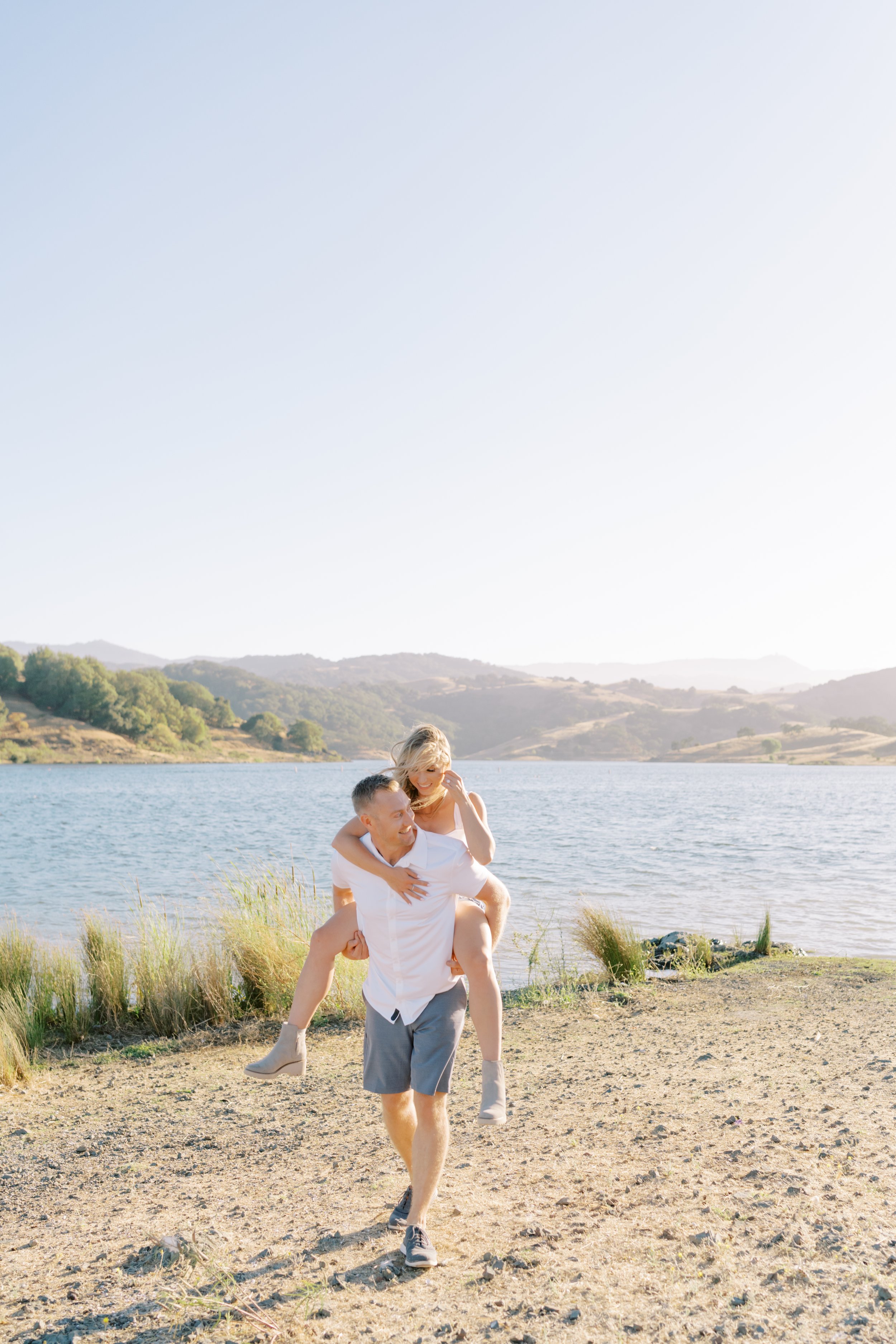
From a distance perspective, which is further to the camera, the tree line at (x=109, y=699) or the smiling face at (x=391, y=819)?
the tree line at (x=109, y=699)

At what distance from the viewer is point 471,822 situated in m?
3.67

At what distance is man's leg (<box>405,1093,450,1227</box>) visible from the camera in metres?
3.35

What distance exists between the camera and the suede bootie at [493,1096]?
3.29 meters

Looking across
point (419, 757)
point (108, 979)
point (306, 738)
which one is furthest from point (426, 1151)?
point (306, 738)

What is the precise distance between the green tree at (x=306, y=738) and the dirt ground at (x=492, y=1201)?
12495cm

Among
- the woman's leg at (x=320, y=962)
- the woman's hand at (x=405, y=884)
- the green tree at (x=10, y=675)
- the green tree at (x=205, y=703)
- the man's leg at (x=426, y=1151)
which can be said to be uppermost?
the green tree at (x=10, y=675)

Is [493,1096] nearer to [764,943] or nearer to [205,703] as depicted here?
[764,943]

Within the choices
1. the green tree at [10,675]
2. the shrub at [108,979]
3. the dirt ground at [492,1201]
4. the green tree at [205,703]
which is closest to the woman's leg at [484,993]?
the dirt ground at [492,1201]

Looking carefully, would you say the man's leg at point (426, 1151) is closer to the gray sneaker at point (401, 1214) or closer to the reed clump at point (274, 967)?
the gray sneaker at point (401, 1214)

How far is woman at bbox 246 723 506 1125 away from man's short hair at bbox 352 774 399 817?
85mm

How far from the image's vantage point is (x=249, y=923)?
842cm

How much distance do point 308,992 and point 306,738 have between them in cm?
12913

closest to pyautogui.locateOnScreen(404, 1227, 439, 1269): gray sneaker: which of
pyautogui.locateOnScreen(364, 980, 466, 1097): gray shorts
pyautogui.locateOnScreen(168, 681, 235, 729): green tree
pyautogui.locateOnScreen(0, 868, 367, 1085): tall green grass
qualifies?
pyautogui.locateOnScreen(364, 980, 466, 1097): gray shorts

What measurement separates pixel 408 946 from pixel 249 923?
5535mm
